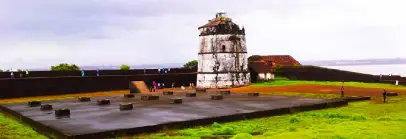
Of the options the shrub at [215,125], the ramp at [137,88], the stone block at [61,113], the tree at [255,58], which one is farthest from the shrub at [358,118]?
the tree at [255,58]

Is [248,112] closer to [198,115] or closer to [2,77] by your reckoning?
[198,115]

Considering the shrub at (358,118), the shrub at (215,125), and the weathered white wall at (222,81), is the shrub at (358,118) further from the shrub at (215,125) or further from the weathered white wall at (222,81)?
the weathered white wall at (222,81)

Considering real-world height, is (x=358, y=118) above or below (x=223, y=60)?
below

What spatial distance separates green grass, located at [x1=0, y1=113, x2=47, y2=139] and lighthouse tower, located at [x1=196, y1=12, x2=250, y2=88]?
2332cm

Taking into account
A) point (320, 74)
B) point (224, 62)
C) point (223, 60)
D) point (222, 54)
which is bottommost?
point (320, 74)

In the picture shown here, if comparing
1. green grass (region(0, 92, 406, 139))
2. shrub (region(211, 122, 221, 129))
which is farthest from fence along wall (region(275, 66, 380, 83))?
shrub (region(211, 122, 221, 129))

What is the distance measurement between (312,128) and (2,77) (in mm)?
26675

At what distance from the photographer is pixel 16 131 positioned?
12414mm

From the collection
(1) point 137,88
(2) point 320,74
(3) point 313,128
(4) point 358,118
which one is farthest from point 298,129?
(2) point 320,74

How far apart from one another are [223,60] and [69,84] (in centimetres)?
1372

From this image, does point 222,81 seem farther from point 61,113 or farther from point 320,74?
point 61,113

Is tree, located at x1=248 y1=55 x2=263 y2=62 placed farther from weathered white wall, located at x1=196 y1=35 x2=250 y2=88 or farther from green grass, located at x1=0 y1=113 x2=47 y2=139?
green grass, located at x1=0 y1=113 x2=47 y2=139

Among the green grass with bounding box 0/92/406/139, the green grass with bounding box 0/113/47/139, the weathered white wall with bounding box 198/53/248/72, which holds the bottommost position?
the green grass with bounding box 0/113/47/139

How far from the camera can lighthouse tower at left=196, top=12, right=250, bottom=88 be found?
3616 centimetres
